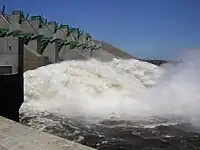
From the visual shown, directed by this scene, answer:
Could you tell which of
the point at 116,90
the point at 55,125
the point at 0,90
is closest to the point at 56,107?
the point at 55,125

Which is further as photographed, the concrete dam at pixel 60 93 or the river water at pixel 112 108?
the river water at pixel 112 108

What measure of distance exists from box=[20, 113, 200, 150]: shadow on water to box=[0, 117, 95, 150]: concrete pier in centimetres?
311

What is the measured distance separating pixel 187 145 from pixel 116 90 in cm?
692

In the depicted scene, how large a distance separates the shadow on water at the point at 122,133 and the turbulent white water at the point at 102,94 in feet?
3.52

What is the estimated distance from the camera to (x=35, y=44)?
60.0 feet

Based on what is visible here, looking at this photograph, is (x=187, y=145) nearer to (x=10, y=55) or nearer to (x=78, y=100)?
(x=78, y=100)

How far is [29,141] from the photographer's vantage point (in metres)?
2.83

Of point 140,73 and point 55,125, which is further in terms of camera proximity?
point 140,73

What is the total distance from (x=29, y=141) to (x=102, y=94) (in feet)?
31.7

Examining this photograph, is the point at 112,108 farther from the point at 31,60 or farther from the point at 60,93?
the point at 31,60

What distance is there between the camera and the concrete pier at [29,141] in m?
2.60

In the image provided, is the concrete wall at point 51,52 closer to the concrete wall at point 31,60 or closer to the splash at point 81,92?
the concrete wall at point 31,60

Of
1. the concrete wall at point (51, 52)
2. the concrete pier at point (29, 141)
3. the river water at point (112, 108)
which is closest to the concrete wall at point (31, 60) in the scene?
the river water at point (112, 108)

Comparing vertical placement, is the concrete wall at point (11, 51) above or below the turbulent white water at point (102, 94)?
above
